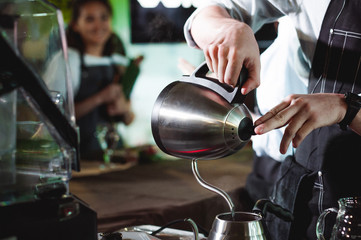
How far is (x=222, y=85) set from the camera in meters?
0.87

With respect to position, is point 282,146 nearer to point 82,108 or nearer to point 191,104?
point 191,104

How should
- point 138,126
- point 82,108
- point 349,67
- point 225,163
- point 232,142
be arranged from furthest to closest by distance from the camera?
point 138,126, point 82,108, point 225,163, point 349,67, point 232,142

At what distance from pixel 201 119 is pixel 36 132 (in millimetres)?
312

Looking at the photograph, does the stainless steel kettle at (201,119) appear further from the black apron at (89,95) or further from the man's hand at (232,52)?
the black apron at (89,95)

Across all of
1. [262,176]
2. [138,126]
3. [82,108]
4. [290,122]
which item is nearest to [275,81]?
[262,176]

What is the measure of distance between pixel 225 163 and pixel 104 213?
2.86 feet

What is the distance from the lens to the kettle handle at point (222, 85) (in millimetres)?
849

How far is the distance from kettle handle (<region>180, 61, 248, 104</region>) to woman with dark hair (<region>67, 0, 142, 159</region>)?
2.46 meters

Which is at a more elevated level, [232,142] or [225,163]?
[232,142]

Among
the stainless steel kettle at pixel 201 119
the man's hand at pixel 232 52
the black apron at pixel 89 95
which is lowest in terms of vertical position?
the black apron at pixel 89 95

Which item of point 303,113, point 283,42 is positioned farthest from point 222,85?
point 283,42

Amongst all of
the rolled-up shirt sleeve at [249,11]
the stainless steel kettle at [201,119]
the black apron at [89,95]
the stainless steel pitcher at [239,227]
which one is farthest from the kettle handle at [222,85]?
the black apron at [89,95]

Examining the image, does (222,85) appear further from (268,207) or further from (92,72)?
(92,72)

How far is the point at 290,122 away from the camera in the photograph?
0.94 m
